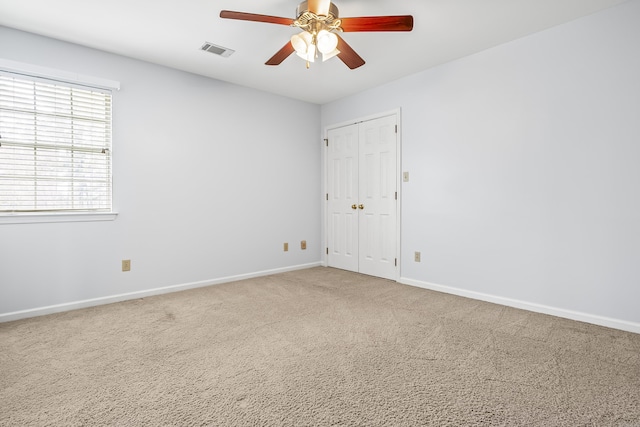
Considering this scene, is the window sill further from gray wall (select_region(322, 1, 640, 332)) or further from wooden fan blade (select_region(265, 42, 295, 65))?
gray wall (select_region(322, 1, 640, 332))

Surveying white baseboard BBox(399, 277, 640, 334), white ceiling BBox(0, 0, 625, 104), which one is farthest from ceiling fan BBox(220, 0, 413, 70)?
white baseboard BBox(399, 277, 640, 334)

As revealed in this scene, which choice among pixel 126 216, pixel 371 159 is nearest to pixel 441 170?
pixel 371 159

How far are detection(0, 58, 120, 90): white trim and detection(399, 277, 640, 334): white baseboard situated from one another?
388 cm

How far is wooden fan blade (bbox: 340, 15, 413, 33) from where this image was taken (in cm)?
199

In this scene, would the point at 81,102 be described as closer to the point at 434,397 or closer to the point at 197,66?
the point at 197,66

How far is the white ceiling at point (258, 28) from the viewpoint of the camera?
244 cm

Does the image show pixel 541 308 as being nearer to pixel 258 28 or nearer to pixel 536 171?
pixel 536 171

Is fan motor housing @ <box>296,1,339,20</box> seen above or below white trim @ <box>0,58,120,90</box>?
above

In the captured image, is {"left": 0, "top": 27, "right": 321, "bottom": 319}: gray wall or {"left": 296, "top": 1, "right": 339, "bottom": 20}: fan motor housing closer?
{"left": 296, "top": 1, "right": 339, "bottom": 20}: fan motor housing

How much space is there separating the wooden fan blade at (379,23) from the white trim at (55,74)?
8.00ft

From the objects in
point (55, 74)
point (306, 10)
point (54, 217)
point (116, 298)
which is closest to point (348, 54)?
point (306, 10)

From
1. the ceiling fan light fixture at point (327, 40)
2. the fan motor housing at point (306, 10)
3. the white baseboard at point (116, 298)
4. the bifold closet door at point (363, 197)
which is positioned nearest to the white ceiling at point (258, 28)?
the fan motor housing at point (306, 10)

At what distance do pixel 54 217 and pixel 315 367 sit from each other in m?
2.72

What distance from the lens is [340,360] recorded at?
2.03 meters
